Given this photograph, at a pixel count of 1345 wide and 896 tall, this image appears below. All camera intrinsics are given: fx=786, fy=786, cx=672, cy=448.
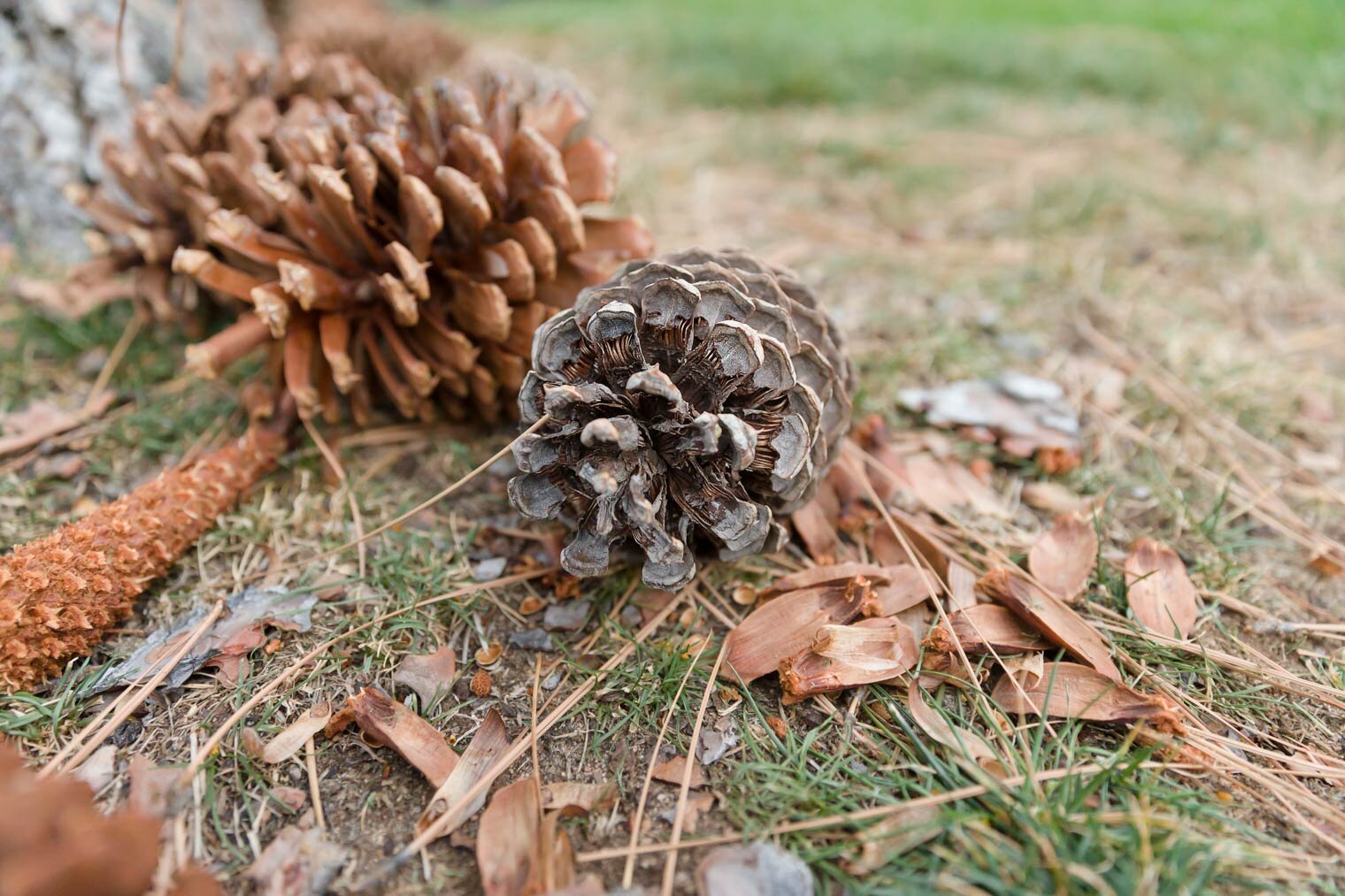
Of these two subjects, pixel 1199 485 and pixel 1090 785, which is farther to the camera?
Answer: pixel 1199 485

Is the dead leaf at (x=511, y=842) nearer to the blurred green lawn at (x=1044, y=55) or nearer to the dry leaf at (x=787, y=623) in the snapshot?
the dry leaf at (x=787, y=623)

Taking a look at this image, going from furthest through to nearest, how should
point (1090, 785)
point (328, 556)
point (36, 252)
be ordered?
point (36, 252) → point (328, 556) → point (1090, 785)

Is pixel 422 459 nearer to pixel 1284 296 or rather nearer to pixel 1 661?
pixel 1 661

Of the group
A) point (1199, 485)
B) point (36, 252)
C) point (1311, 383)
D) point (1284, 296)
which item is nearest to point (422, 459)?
point (36, 252)

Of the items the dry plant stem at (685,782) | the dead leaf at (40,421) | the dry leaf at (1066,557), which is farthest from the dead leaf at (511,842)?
the dead leaf at (40,421)

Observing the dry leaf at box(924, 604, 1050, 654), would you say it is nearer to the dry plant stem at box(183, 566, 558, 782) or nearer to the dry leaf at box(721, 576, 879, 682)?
the dry leaf at box(721, 576, 879, 682)
